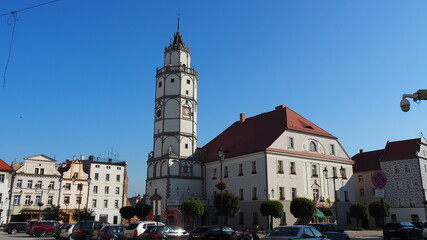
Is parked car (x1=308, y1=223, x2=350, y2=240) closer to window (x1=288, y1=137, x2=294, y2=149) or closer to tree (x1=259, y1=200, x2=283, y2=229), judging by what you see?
tree (x1=259, y1=200, x2=283, y2=229)

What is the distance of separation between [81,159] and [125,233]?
150 feet

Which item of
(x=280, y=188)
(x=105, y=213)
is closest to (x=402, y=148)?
(x=280, y=188)

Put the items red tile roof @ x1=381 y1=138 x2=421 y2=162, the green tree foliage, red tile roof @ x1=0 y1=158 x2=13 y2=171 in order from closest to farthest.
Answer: the green tree foliage < red tile roof @ x1=0 y1=158 x2=13 y2=171 < red tile roof @ x1=381 y1=138 x2=421 y2=162

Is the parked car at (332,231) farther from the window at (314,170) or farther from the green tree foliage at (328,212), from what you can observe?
the window at (314,170)

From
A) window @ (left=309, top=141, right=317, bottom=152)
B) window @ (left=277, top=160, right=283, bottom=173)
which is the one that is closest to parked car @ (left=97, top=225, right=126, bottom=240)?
window @ (left=277, top=160, right=283, bottom=173)

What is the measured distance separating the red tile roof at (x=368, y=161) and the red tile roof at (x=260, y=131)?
1547cm

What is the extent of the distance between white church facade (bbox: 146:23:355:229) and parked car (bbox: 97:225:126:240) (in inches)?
758

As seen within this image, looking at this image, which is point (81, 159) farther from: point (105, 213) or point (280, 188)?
point (280, 188)

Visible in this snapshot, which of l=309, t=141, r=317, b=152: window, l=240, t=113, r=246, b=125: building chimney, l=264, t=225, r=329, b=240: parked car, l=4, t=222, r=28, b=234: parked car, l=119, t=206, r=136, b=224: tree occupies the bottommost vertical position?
l=4, t=222, r=28, b=234: parked car

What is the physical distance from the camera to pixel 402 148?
57.8m

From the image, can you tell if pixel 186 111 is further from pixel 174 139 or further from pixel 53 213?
pixel 53 213

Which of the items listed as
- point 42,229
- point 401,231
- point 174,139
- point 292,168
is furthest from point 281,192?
point 42,229

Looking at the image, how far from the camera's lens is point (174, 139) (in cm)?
5028

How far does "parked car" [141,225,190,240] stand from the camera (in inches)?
819
